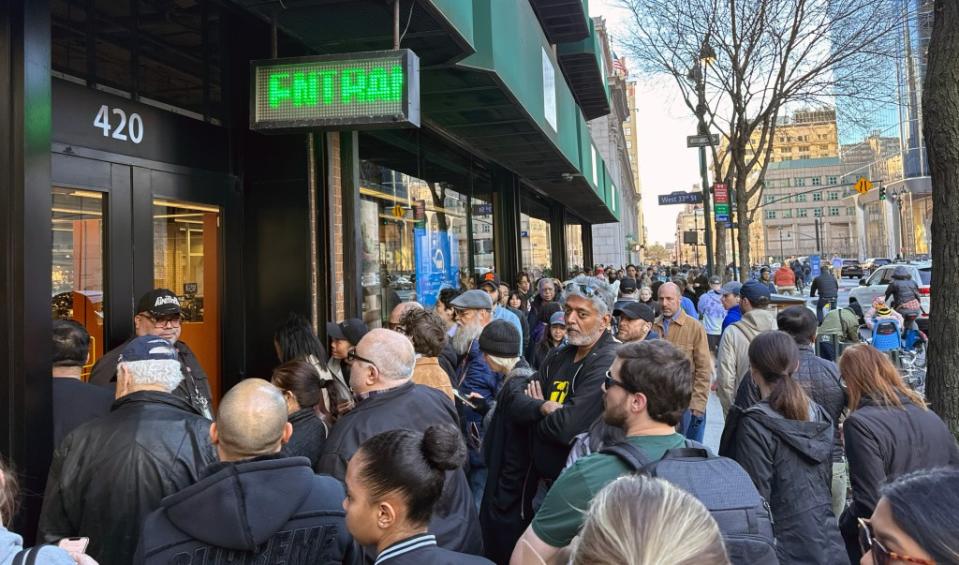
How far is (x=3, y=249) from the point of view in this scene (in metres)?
3.37

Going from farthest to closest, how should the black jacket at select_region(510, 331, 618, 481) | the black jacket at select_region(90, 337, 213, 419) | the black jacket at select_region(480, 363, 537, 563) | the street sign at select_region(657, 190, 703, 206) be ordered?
the street sign at select_region(657, 190, 703, 206)
the black jacket at select_region(90, 337, 213, 419)
the black jacket at select_region(480, 363, 537, 563)
the black jacket at select_region(510, 331, 618, 481)

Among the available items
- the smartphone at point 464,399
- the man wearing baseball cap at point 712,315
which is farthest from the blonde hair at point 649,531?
the man wearing baseball cap at point 712,315

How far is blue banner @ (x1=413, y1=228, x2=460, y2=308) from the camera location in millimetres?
10839

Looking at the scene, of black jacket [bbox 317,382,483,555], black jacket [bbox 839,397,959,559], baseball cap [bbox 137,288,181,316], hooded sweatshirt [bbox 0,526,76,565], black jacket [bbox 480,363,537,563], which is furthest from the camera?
baseball cap [bbox 137,288,181,316]

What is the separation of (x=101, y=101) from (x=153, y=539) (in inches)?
162

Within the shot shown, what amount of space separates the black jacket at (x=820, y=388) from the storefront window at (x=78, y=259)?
188 inches

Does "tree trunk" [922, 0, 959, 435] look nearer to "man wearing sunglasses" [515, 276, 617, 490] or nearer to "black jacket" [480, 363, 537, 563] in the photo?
"man wearing sunglasses" [515, 276, 617, 490]

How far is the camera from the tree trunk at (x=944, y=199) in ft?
14.9

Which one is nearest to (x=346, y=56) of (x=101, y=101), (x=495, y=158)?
(x=101, y=101)

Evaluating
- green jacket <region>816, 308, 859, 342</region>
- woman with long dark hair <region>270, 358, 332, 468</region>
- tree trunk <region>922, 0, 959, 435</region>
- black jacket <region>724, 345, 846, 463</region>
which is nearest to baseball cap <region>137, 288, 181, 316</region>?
woman with long dark hair <region>270, 358, 332, 468</region>

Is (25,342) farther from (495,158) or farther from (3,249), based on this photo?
(495,158)

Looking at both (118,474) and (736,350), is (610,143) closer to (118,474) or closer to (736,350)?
(736,350)

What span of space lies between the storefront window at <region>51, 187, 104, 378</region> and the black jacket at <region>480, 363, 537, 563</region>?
3.45 metres

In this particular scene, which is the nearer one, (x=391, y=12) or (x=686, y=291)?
(x=391, y=12)
